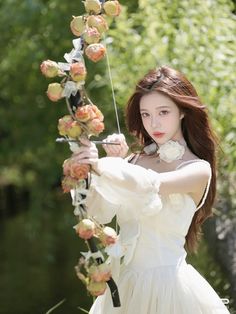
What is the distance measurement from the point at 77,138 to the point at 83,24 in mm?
411

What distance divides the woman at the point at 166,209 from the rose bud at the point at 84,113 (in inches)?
14.5

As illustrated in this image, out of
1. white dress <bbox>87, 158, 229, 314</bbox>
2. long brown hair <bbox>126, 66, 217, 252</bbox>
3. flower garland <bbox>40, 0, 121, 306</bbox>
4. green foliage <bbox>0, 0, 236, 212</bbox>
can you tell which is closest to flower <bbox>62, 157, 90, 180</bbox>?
flower garland <bbox>40, 0, 121, 306</bbox>

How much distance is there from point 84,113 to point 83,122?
0.04 meters

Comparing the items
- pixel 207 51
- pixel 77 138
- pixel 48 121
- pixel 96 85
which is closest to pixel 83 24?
pixel 77 138

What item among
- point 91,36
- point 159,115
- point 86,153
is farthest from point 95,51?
point 159,115

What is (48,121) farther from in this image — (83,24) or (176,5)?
(83,24)

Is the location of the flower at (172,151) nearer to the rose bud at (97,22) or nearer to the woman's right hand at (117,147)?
the woman's right hand at (117,147)

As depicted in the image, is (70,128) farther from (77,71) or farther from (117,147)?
(117,147)

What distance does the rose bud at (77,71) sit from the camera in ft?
12.1

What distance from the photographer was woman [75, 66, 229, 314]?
3.99 meters

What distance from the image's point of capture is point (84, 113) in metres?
3.63

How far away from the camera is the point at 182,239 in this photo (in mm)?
4102

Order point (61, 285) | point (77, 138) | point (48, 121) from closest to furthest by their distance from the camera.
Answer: point (77, 138) < point (48, 121) < point (61, 285)

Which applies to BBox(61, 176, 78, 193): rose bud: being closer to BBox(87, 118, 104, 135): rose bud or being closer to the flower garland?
the flower garland
